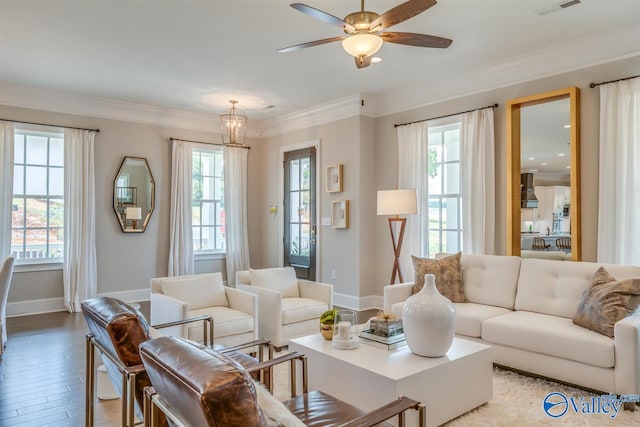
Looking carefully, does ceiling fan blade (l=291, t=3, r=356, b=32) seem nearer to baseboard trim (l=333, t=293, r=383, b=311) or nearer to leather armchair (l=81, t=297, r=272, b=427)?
leather armchair (l=81, t=297, r=272, b=427)

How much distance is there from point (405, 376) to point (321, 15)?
2.26 metres

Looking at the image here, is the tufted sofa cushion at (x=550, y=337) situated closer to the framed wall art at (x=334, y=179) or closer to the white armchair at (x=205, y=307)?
the white armchair at (x=205, y=307)

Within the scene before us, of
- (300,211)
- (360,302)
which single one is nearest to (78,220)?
(300,211)

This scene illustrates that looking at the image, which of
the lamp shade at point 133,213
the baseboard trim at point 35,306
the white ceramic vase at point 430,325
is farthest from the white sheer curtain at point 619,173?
the baseboard trim at point 35,306

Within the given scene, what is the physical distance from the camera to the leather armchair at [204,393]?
1.10 metres

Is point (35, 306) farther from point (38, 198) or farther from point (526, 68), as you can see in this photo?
point (526, 68)

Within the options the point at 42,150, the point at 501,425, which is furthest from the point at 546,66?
the point at 42,150

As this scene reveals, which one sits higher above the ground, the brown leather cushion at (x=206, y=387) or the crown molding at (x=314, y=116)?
the crown molding at (x=314, y=116)

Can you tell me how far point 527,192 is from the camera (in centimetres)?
460

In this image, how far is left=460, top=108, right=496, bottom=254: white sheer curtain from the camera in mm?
4754

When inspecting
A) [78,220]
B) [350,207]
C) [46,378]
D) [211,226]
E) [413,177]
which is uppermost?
[413,177]

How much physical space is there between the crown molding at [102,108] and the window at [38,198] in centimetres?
41

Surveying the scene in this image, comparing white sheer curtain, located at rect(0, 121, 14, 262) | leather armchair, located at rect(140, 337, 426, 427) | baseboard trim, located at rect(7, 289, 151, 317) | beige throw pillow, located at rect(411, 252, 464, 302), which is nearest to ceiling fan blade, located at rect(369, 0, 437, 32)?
leather armchair, located at rect(140, 337, 426, 427)

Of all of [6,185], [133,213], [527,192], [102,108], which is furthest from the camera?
[133,213]
